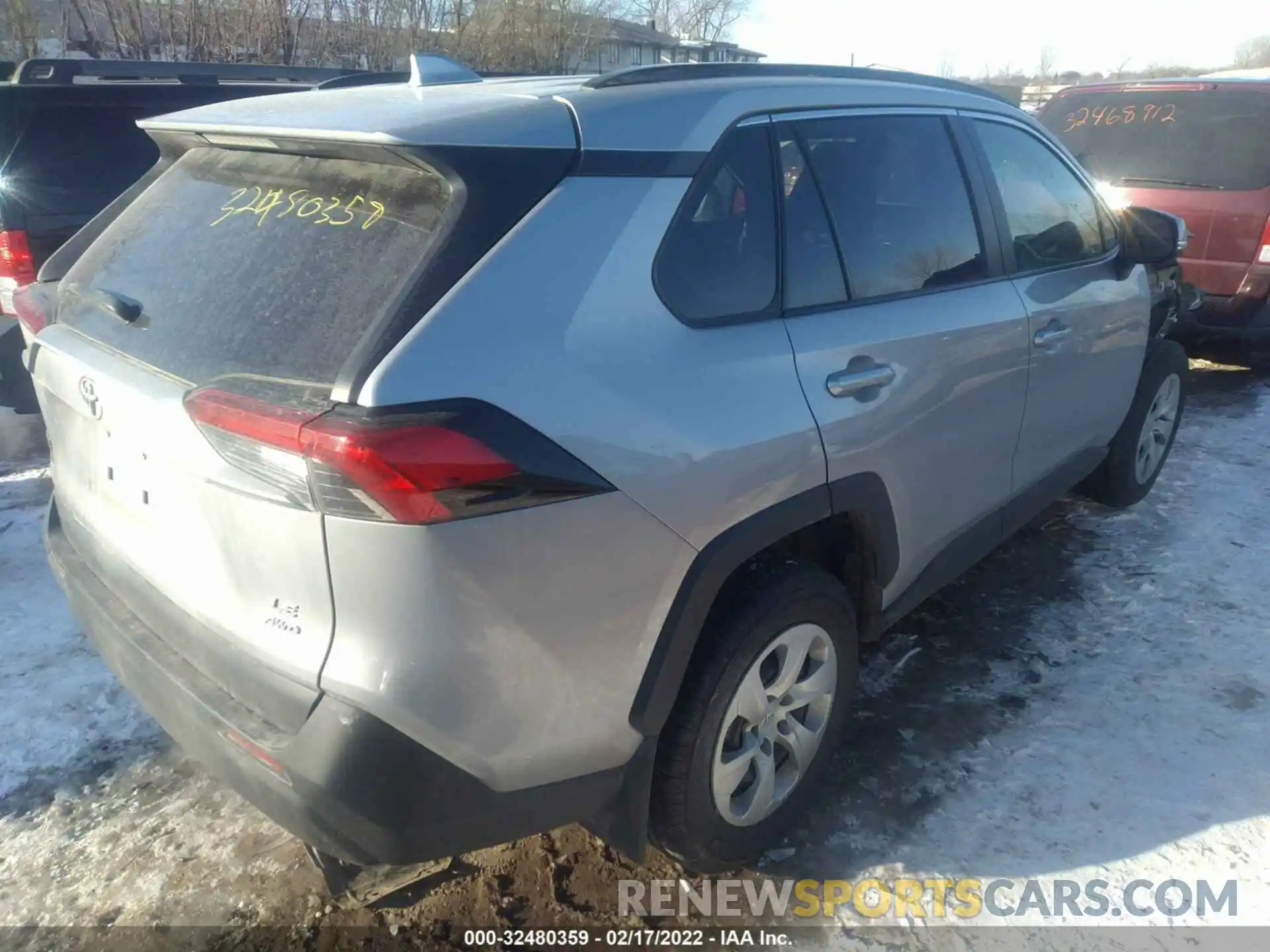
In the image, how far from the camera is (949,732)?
303cm

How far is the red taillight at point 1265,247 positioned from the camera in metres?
5.96

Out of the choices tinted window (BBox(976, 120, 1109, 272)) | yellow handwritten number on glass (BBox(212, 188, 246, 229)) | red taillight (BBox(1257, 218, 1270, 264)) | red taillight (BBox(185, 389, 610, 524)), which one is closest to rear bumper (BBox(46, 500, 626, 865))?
red taillight (BBox(185, 389, 610, 524))

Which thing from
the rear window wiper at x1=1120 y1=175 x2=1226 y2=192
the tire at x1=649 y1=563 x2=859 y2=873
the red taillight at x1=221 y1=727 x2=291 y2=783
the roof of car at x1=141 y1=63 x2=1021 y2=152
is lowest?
the tire at x1=649 y1=563 x2=859 y2=873

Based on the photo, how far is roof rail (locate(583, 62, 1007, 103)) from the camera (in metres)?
2.26

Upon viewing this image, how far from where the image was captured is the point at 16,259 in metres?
4.92

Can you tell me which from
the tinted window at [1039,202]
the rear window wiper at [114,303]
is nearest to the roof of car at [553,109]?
the rear window wiper at [114,303]

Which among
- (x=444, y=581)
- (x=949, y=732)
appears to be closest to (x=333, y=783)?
(x=444, y=581)

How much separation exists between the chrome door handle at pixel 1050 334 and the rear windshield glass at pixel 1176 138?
3.73 m

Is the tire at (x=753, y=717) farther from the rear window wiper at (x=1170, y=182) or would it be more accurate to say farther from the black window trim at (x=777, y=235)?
the rear window wiper at (x=1170, y=182)

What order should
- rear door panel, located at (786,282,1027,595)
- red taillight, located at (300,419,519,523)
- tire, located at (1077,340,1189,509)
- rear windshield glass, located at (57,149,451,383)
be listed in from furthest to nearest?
tire, located at (1077,340,1189,509) → rear door panel, located at (786,282,1027,595) → rear windshield glass, located at (57,149,451,383) → red taillight, located at (300,419,519,523)

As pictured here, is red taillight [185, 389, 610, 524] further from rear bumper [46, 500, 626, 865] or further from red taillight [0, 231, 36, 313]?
red taillight [0, 231, 36, 313]

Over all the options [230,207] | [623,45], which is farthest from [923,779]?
[623,45]

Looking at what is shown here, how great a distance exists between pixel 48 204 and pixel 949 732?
195 inches

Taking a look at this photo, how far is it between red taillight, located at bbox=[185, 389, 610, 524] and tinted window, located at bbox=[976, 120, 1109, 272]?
219cm
